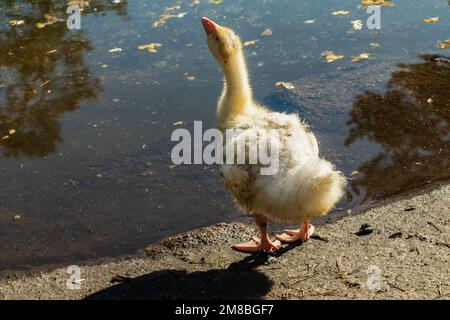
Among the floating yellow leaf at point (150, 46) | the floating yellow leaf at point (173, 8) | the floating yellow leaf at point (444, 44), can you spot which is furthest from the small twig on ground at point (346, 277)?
the floating yellow leaf at point (173, 8)

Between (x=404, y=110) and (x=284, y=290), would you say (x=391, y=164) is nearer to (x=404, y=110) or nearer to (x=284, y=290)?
(x=404, y=110)

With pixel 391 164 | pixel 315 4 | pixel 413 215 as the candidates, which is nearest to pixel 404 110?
pixel 391 164

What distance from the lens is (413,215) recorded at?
586 centimetres

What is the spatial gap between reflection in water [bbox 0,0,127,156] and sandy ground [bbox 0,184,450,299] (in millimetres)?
2985

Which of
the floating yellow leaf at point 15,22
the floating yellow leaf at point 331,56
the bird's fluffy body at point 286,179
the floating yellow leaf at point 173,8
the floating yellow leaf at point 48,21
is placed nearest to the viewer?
the bird's fluffy body at point 286,179

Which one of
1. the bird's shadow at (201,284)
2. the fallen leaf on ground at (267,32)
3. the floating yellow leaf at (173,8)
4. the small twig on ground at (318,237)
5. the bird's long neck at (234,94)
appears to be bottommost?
the small twig on ground at (318,237)

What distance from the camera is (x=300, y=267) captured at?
529 centimetres

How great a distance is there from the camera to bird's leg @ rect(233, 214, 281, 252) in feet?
18.0

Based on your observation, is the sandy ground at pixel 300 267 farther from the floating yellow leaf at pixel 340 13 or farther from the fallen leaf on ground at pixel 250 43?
the floating yellow leaf at pixel 340 13

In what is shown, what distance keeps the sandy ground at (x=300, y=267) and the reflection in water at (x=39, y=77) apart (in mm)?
2985

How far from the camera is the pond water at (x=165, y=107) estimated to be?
674cm

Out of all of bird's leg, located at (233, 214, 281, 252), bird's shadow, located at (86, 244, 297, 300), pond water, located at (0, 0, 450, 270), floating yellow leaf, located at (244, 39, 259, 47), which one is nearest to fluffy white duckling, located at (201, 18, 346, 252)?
bird's leg, located at (233, 214, 281, 252)

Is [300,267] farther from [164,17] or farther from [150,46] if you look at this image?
[164,17]

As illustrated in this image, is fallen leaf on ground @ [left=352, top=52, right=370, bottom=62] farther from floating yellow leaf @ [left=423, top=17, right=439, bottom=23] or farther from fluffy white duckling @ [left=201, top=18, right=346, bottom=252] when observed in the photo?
fluffy white duckling @ [left=201, top=18, right=346, bottom=252]
